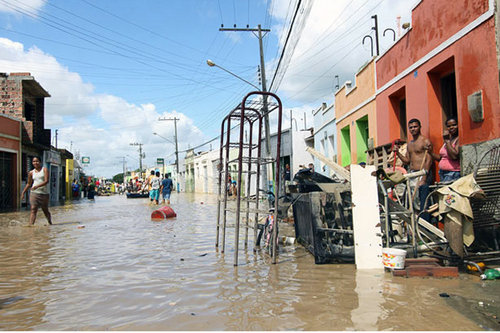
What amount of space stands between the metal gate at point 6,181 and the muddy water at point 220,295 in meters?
14.8

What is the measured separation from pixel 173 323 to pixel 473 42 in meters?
6.54

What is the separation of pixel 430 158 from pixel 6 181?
63.5ft

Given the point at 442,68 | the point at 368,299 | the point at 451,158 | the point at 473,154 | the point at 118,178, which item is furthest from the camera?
the point at 118,178

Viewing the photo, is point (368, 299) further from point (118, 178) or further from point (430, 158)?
point (118, 178)

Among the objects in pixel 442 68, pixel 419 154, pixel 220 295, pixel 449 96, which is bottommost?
pixel 220 295

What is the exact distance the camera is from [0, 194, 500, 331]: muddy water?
3.14m

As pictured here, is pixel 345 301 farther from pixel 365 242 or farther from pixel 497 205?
pixel 497 205

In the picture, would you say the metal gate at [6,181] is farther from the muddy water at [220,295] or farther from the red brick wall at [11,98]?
the muddy water at [220,295]

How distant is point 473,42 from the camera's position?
6.58 meters

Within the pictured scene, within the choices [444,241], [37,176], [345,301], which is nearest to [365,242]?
[444,241]

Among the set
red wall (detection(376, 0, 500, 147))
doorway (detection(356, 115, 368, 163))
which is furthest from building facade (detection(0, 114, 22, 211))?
red wall (detection(376, 0, 500, 147))

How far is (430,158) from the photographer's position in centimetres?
670

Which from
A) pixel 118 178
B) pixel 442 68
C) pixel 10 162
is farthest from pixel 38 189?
→ pixel 118 178

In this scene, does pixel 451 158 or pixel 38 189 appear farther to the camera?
pixel 38 189
